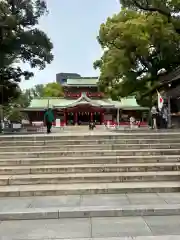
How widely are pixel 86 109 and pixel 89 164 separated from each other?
113ft

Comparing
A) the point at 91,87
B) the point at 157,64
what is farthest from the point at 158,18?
the point at 91,87

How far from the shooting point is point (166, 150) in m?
10.4

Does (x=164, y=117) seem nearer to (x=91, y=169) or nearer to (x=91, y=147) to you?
(x=91, y=147)

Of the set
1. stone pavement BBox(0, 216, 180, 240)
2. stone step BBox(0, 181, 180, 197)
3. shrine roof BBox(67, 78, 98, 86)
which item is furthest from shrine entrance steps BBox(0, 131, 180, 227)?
shrine roof BBox(67, 78, 98, 86)

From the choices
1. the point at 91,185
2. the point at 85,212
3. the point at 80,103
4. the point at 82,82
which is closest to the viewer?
the point at 85,212

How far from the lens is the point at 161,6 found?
754 inches

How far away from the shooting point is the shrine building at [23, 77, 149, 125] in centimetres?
4334

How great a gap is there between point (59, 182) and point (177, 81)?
15165 millimetres

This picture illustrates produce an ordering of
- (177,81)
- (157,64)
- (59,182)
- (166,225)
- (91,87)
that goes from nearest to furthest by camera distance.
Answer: (166,225)
(59,182)
(177,81)
(157,64)
(91,87)

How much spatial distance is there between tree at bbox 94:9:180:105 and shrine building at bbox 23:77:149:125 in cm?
1713

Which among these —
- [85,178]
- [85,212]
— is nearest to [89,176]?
[85,178]

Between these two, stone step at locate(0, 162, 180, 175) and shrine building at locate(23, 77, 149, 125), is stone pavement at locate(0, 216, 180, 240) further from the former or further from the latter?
shrine building at locate(23, 77, 149, 125)

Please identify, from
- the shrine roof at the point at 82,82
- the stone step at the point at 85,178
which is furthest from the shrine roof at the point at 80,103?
the stone step at the point at 85,178

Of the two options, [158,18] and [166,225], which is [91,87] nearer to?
[158,18]
